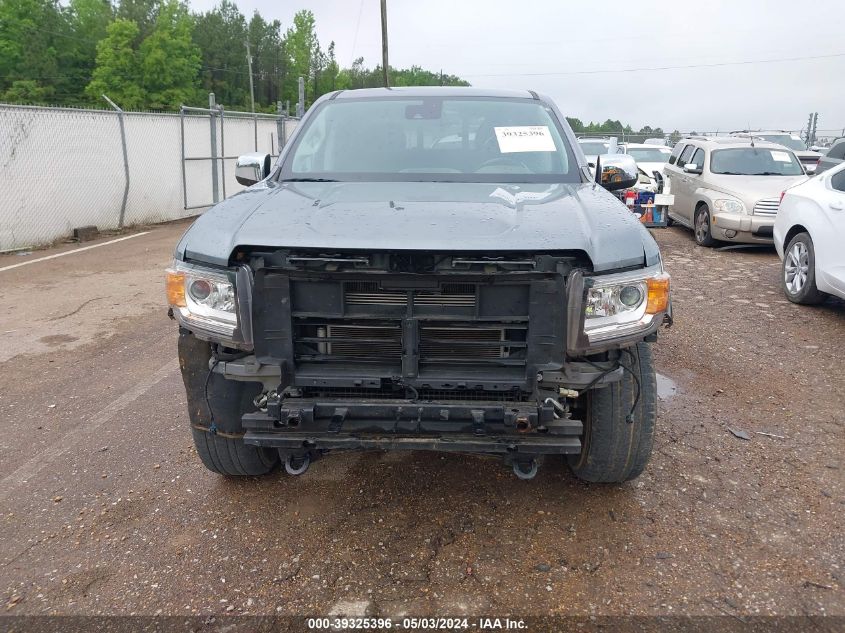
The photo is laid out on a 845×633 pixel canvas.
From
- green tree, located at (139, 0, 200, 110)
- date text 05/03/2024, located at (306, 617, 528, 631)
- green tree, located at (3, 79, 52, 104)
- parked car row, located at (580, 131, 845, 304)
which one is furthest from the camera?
green tree, located at (139, 0, 200, 110)

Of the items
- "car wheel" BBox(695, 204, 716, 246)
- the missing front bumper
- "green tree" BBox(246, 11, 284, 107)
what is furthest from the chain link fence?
"green tree" BBox(246, 11, 284, 107)

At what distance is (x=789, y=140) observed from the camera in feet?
64.0

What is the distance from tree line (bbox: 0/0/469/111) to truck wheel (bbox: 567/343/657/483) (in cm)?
6868

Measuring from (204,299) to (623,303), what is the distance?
1.69 meters

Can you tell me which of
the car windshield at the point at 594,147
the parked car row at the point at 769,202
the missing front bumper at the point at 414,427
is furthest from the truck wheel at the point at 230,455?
the car windshield at the point at 594,147

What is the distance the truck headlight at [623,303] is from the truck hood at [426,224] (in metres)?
0.06

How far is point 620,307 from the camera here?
8.65ft

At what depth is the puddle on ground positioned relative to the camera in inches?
182

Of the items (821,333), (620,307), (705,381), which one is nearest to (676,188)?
(821,333)

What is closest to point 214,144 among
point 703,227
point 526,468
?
point 703,227

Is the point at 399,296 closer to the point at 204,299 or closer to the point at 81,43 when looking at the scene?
the point at 204,299

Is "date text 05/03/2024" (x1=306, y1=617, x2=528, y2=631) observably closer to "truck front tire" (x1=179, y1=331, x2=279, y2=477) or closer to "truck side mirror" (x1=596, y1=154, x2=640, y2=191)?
"truck front tire" (x1=179, y1=331, x2=279, y2=477)

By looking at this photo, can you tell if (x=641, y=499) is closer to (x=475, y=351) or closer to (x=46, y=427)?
(x=475, y=351)

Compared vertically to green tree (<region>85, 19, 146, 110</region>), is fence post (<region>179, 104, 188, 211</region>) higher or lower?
lower
